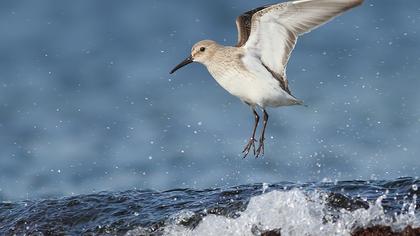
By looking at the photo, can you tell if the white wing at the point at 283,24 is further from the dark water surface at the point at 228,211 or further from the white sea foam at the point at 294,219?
the white sea foam at the point at 294,219

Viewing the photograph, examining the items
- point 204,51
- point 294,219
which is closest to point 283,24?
point 204,51

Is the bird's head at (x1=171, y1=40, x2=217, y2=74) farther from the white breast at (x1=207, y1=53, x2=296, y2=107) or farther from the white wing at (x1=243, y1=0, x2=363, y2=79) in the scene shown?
the white wing at (x1=243, y1=0, x2=363, y2=79)

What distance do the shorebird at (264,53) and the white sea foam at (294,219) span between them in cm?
126

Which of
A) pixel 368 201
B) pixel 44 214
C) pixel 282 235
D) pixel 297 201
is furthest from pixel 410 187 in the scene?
pixel 44 214

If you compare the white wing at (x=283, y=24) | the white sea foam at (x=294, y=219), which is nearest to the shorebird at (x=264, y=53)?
the white wing at (x=283, y=24)

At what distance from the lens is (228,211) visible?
7.19m

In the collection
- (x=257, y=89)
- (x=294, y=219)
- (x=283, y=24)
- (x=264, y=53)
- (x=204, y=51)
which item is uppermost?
(x=204, y=51)

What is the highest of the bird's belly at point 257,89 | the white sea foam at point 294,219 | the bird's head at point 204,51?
the bird's head at point 204,51

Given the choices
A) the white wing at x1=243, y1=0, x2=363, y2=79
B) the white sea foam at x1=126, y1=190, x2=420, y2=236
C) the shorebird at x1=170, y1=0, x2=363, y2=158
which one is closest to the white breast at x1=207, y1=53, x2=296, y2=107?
the shorebird at x1=170, y1=0, x2=363, y2=158

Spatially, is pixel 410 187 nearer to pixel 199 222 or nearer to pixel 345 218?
pixel 345 218

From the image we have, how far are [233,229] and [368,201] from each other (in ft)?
4.09

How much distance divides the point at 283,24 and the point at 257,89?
26.0 inches

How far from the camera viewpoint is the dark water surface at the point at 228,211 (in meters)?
6.34

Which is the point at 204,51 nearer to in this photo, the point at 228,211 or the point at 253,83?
the point at 253,83
